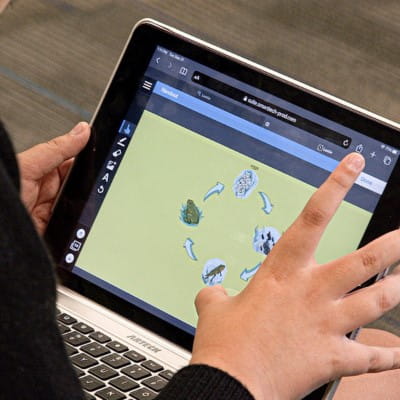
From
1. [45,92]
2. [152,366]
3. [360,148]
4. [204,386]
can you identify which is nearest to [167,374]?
[152,366]

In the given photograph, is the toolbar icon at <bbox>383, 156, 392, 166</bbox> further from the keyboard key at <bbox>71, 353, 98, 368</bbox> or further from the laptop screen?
the keyboard key at <bbox>71, 353, 98, 368</bbox>

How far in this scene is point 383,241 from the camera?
0.51 meters

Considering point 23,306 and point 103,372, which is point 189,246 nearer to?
point 103,372

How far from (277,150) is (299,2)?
0.42 meters

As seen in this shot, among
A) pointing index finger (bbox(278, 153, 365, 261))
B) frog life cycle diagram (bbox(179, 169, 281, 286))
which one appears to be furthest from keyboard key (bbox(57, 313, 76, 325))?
pointing index finger (bbox(278, 153, 365, 261))

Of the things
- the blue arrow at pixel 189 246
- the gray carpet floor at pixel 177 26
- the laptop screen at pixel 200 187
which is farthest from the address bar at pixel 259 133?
the gray carpet floor at pixel 177 26

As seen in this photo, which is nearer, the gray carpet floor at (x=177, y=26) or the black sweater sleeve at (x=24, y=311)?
the black sweater sleeve at (x=24, y=311)

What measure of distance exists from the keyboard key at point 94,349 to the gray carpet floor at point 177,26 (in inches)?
15.5

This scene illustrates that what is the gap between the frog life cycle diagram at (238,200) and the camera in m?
0.61

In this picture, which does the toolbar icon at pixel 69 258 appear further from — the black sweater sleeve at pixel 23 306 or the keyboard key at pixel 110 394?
the black sweater sleeve at pixel 23 306

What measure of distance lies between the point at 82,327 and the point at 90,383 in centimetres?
7

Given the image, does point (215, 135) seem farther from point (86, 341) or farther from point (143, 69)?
point (86, 341)

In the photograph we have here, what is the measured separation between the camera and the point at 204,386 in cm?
48

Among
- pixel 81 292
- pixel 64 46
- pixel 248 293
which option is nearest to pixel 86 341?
pixel 81 292
